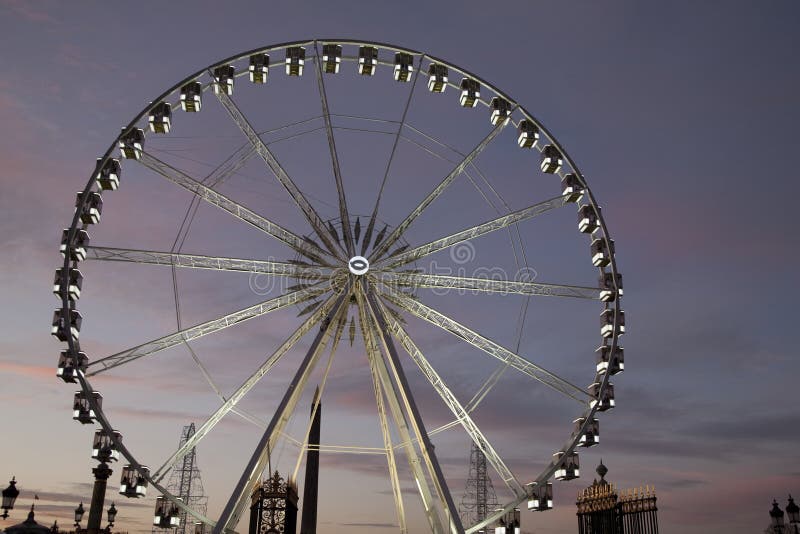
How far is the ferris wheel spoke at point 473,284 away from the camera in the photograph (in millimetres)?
27891

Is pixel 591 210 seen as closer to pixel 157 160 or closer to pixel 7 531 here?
pixel 157 160

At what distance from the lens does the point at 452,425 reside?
26891mm

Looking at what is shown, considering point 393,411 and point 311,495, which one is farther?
point 311,495

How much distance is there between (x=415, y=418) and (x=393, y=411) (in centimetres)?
191

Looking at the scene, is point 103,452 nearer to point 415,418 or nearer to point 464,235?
point 415,418

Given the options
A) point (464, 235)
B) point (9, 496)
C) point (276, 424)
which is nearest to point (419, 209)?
point (464, 235)

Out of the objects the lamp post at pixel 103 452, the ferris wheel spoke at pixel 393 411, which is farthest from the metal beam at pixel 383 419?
the lamp post at pixel 103 452

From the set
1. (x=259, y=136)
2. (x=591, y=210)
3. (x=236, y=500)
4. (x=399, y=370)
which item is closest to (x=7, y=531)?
(x=236, y=500)

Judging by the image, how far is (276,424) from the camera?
80.4 ft

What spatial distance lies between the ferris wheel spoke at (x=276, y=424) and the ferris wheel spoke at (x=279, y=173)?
7.90 feet

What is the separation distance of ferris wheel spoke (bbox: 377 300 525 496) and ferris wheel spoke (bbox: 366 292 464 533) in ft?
1.78

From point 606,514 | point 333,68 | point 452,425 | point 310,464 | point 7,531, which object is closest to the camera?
point 7,531

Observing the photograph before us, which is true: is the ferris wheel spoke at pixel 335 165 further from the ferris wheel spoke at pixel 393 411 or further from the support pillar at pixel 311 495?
the support pillar at pixel 311 495

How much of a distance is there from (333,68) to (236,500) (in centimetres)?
1694
